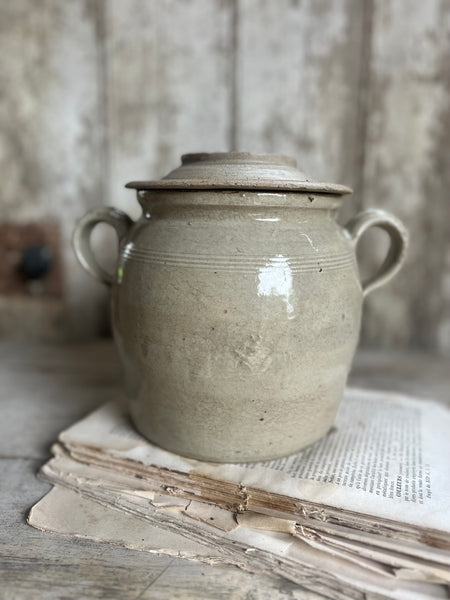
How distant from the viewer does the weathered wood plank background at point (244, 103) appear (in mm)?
1210

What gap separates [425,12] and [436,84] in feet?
0.52

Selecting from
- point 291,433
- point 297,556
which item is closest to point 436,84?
point 291,433

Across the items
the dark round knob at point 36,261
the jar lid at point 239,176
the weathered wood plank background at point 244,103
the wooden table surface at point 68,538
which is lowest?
the wooden table surface at point 68,538

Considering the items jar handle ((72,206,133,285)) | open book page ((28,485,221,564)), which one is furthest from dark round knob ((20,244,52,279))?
open book page ((28,485,221,564))

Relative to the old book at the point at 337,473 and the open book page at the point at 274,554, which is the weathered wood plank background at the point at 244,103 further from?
the open book page at the point at 274,554

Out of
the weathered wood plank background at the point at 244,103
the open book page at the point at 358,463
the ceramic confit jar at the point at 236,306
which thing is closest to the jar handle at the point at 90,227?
the ceramic confit jar at the point at 236,306

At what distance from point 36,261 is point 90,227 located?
52cm

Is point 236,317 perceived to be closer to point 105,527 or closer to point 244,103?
point 105,527

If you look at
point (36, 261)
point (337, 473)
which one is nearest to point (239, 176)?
point (337, 473)

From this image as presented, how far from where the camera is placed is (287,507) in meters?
0.63

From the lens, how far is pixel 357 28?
1203mm

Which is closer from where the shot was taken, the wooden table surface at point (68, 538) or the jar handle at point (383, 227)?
the wooden table surface at point (68, 538)

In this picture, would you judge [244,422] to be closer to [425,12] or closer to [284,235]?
[284,235]

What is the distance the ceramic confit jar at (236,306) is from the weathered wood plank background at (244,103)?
0.58m
